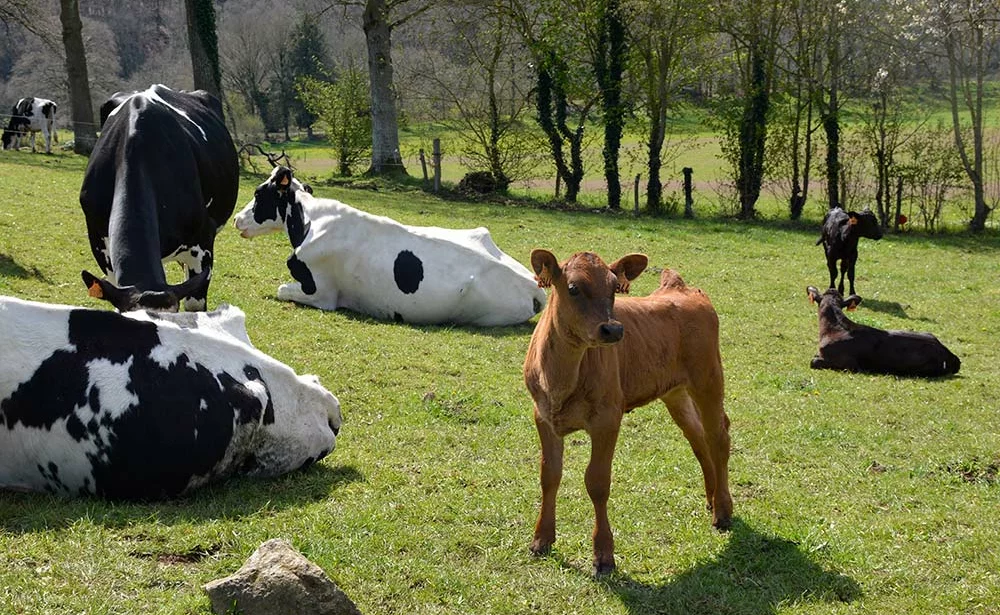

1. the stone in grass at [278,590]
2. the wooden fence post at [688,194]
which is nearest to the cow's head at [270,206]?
the stone in grass at [278,590]

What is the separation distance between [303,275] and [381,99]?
68.0 feet

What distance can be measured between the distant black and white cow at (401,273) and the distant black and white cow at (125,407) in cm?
624

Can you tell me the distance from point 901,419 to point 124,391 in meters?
7.34

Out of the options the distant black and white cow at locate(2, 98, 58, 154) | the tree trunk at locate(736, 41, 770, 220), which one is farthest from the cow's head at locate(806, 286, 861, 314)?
the distant black and white cow at locate(2, 98, 58, 154)

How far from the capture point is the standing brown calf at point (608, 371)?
5410mm

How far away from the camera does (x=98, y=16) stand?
90.4 m

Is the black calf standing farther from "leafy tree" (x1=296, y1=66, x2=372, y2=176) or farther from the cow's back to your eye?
"leafy tree" (x1=296, y1=66, x2=372, y2=176)

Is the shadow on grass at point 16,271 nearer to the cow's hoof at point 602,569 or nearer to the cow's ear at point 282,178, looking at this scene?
the cow's ear at point 282,178

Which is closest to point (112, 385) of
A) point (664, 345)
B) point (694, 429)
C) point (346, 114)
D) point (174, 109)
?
point (664, 345)

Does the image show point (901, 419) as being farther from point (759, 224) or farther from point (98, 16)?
point (98, 16)

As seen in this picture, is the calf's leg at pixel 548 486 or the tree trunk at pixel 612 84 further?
the tree trunk at pixel 612 84

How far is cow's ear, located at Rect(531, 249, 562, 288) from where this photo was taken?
17.9 feet

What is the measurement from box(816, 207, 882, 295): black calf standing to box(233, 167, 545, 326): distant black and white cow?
6522mm

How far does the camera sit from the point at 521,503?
22.0 feet
